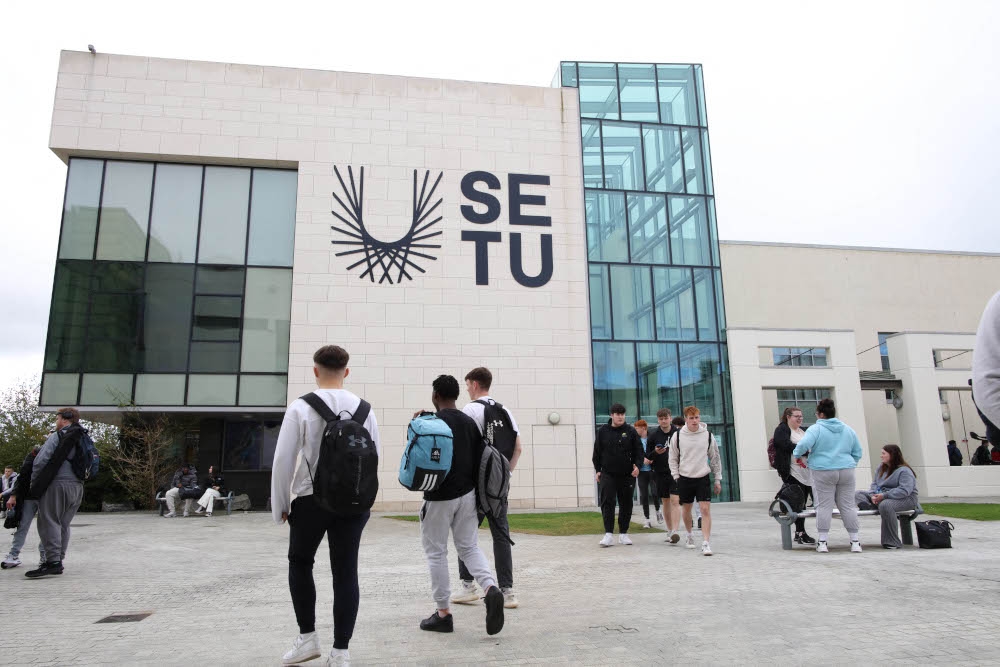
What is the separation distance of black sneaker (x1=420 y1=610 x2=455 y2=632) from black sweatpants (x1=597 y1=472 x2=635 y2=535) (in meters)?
4.25

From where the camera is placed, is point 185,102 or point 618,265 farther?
point 618,265

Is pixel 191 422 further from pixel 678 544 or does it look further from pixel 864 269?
pixel 864 269

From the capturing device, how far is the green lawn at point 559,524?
10.6 meters

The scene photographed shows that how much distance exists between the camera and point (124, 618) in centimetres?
500

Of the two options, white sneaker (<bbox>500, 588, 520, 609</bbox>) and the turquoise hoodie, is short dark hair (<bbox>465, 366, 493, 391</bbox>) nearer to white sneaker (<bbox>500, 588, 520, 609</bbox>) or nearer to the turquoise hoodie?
white sneaker (<bbox>500, 588, 520, 609</bbox>)

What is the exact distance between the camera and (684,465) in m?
8.16

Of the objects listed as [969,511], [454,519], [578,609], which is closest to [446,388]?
[454,519]

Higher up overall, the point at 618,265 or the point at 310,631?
the point at 618,265

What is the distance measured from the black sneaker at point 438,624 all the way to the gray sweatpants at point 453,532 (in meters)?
0.08

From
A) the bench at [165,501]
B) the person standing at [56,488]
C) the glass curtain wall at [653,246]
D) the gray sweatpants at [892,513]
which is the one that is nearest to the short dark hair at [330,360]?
the person standing at [56,488]

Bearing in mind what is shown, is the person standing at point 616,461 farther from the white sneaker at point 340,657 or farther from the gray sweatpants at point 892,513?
the white sneaker at point 340,657

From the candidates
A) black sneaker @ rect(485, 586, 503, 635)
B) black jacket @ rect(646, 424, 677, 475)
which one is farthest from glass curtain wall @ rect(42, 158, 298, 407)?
black sneaker @ rect(485, 586, 503, 635)

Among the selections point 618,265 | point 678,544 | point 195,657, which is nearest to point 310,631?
point 195,657

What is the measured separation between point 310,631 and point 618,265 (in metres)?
17.6
